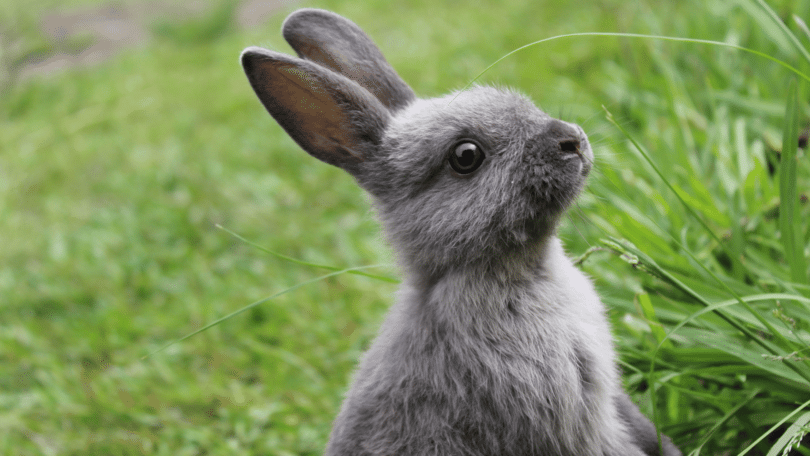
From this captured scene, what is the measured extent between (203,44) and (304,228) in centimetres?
638

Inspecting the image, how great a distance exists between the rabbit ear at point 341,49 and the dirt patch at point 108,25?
8.45 m

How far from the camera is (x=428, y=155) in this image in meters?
2.39

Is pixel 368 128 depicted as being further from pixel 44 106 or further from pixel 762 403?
pixel 44 106

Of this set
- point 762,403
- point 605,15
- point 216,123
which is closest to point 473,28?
point 605,15

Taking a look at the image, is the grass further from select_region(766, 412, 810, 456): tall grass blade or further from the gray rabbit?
the gray rabbit

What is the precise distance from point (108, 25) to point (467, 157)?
37.3 feet

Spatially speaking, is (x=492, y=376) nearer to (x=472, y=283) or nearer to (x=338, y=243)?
(x=472, y=283)

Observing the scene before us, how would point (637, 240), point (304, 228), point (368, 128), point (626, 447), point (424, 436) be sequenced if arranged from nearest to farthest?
1. point (424, 436)
2. point (626, 447)
3. point (368, 128)
4. point (637, 240)
5. point (304, 228)

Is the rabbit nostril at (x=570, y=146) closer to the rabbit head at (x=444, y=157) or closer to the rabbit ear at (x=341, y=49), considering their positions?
the rabbit head at (x=444, y=157)

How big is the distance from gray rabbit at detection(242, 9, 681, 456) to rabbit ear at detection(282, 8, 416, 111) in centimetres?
31

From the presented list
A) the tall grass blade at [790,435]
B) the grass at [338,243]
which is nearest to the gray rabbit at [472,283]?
the grass at [338,243]

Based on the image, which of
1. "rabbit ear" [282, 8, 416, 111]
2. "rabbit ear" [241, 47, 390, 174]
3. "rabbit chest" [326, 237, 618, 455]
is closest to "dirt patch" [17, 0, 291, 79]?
"rabbit ear" [282, 8, 416, 111]

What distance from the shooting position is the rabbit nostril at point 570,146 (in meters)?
2.29

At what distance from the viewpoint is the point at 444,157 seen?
7.83 feet
